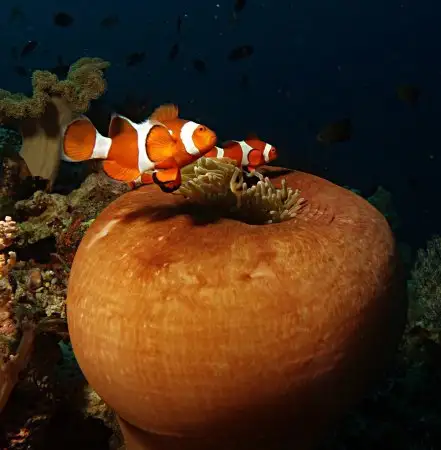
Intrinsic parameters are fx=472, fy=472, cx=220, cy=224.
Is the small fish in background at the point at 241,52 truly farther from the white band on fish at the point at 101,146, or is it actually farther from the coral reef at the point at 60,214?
the white band on fish at the point at 101,146

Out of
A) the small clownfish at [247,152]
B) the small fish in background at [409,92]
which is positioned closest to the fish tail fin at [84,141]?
the small clownfish at [247,152]

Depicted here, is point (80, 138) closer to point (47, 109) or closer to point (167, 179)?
point (167, 179)

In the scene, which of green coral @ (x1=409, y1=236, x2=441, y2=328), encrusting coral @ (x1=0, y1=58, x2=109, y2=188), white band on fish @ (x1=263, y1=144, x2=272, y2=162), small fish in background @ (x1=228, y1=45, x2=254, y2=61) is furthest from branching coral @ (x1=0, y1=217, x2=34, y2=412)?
small fish in background @ (x1=228, y1=45, x2=254, y2=61)

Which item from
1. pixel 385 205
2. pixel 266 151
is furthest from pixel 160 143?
pixel 385 205

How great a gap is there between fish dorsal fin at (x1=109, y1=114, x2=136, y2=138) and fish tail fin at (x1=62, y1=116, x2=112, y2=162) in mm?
34

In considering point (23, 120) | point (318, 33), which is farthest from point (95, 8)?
point (23, 120)

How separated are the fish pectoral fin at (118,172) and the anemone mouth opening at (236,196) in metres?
0.25

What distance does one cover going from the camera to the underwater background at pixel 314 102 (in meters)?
2.36

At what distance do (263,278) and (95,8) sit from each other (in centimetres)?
3811

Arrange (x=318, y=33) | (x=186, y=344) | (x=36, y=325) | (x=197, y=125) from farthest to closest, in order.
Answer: (x=318, y=33) → (x=36, y=325) → (x=197, y=125) → (x=186, y=344)

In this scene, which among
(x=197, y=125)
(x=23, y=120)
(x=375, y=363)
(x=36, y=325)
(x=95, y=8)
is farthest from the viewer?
(x=95, y=8)

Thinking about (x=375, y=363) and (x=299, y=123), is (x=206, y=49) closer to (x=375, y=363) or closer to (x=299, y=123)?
(x=299, y=123)

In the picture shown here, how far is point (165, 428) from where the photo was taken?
4.64 ft

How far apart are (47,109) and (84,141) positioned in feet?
7.90
